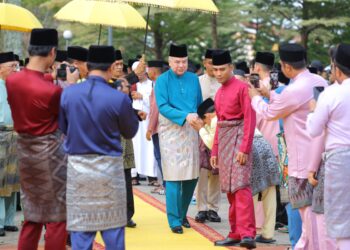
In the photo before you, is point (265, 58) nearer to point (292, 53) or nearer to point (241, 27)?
point (292, 53)

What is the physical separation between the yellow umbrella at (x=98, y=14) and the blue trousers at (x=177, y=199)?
254 cm

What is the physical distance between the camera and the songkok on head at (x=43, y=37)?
7.31m

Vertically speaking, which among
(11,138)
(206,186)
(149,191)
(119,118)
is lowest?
(149,191)

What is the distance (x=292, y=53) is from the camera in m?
7.93

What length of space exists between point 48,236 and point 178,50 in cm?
360

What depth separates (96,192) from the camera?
22.6ft

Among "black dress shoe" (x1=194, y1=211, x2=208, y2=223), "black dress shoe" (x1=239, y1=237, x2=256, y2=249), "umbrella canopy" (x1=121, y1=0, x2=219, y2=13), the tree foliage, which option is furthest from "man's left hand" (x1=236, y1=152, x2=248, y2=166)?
the tree foliage

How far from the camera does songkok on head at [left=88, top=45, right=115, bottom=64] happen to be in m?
7.01

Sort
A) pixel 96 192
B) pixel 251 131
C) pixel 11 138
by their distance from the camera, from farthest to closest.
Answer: pixel 11 138 → pixel 251 131 → pixel 96 192

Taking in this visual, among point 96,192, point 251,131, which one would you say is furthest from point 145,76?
point 96,192

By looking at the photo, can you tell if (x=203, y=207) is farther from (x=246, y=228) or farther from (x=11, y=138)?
(x=11, y=138)

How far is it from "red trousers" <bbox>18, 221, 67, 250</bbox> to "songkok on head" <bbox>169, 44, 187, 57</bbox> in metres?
3.45

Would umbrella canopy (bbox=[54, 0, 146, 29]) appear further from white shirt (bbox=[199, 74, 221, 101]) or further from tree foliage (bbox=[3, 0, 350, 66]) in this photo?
tree foliage (bbox=[3, 0, 350, 66])

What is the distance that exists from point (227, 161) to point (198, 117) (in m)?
0.91
